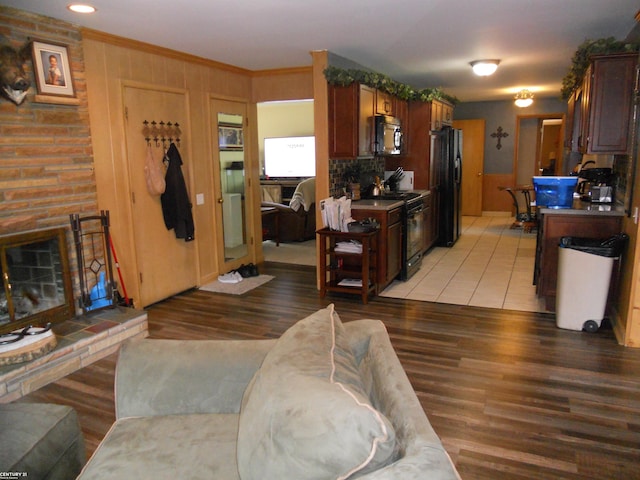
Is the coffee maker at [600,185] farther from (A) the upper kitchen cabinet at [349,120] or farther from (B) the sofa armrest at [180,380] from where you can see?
(B) the sofa armrest at [180,380]

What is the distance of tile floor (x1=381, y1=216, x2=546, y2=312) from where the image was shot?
473 cm

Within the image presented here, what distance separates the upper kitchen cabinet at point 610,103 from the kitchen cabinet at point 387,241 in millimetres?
1825

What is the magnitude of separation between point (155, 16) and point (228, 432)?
305cm

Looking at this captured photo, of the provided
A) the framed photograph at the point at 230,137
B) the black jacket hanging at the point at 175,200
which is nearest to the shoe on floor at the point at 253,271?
the black jacket hanging at the point at 175,200

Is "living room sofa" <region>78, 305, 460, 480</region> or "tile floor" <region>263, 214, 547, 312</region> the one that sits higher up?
"living room sofa" <region>78, 305, 460, 480</region>

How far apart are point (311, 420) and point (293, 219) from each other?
649cm

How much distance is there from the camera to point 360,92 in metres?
4.85

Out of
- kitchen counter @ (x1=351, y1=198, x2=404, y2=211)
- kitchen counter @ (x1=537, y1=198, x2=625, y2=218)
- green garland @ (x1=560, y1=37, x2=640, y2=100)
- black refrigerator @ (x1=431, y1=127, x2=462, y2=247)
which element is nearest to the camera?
green garland @ (x1=560, y1=37, x2=640, y2=100)

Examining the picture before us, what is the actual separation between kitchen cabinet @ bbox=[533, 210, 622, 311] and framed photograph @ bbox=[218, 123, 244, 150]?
133 inches

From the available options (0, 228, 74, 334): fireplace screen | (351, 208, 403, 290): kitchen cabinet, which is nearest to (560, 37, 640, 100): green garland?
(351, 208, 403, 290): kitchen cabinet

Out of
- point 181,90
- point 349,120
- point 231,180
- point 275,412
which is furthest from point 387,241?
point 275,412

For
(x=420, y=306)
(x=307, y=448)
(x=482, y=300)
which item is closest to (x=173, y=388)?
(x=307, y=448)

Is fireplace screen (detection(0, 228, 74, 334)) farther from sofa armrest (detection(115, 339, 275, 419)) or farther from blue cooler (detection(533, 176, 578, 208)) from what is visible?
blue cooler (detection(533, 176, 578, 208))

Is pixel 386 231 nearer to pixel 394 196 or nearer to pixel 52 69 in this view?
pixel 394 196
